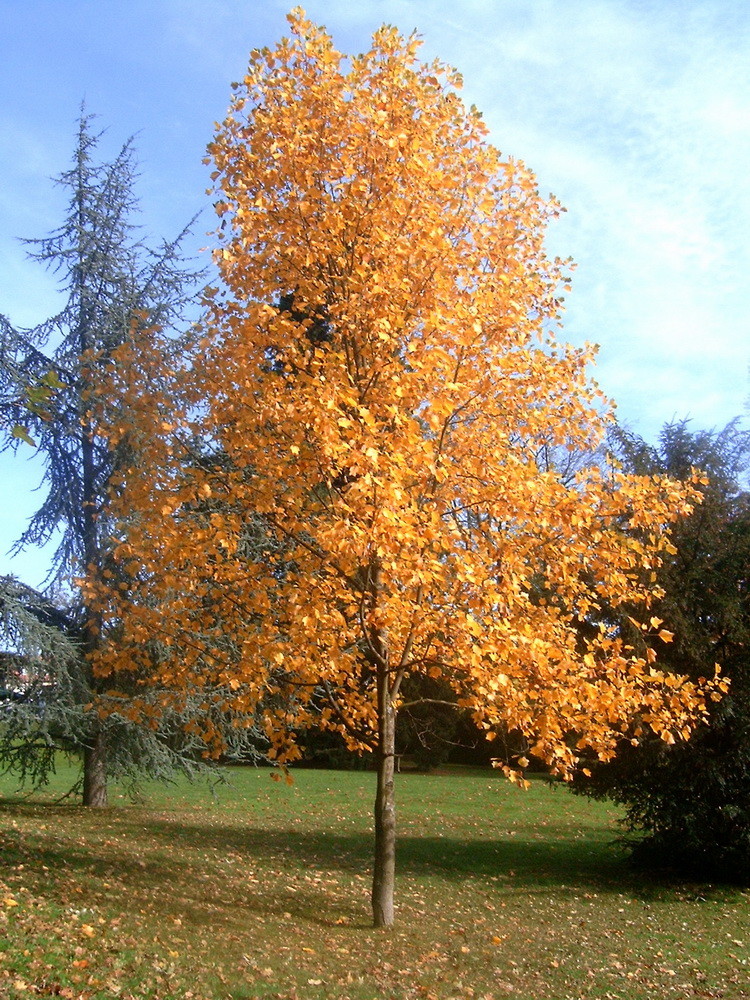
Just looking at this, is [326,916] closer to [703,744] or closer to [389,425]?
[389,425]

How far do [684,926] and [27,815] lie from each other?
32.9 ft

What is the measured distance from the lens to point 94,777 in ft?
49.9

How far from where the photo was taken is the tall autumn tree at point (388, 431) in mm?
6578

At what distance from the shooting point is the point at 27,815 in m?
13.7

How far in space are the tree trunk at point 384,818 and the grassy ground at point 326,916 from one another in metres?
0.22

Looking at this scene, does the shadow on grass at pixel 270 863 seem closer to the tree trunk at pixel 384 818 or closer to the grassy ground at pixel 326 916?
the grassy ground at pixel 326 916

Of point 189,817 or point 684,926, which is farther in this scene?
point 189,817

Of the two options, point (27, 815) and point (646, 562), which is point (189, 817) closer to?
point (27, 815)

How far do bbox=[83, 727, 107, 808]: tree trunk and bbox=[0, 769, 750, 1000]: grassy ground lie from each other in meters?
0.49

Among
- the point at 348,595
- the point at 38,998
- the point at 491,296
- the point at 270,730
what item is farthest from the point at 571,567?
the point at 38,998

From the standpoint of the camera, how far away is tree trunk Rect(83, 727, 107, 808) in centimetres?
1505

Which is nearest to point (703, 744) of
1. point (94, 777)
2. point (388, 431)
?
point (388, 431)

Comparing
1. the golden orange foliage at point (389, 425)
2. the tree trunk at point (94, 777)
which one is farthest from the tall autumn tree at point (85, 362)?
the golden orange foliage at point (389, 425)

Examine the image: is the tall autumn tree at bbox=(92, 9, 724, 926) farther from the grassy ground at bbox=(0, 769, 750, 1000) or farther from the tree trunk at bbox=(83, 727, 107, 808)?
the tree trunk at bbox=(83, 727, 107, 808)
